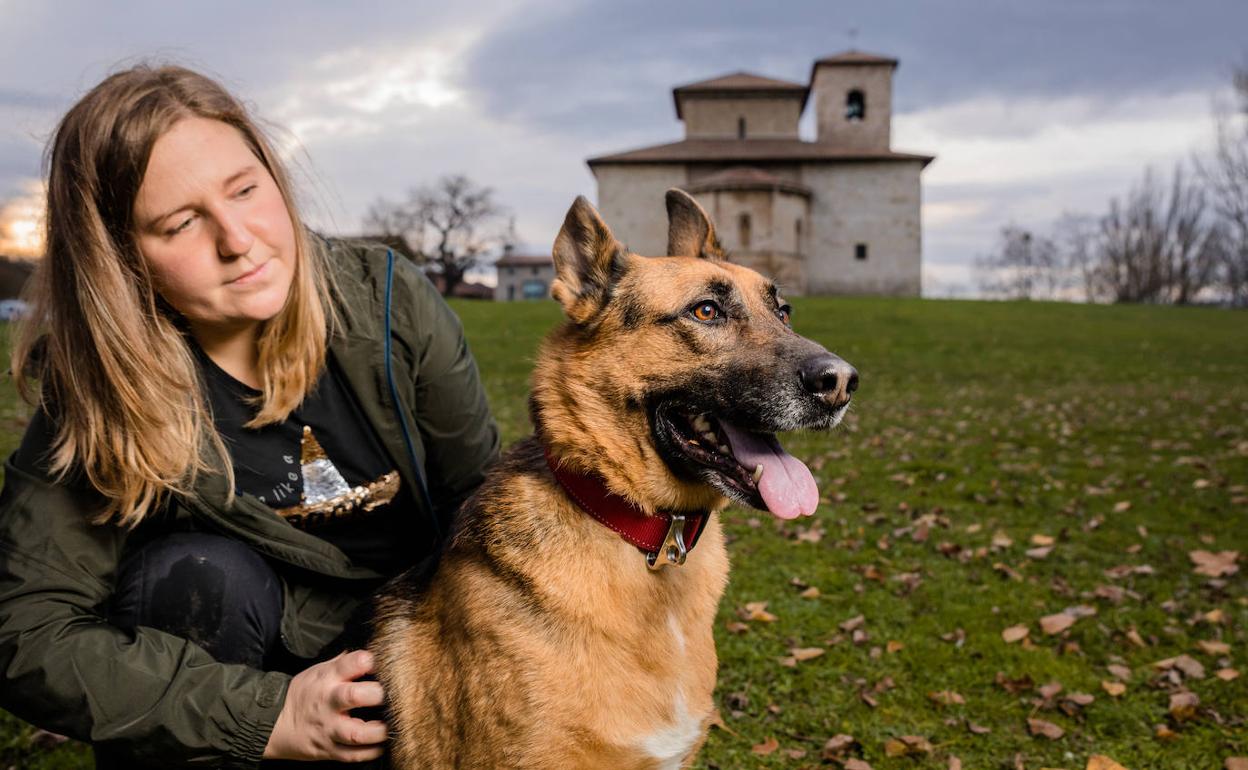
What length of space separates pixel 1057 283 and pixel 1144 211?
32.3 feet

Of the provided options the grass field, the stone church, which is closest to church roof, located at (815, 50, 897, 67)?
the stone church

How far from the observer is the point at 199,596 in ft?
8.46

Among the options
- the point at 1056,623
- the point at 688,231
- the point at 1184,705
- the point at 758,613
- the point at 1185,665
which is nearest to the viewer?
the point at 688,231

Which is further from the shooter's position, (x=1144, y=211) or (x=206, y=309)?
(x=1144, y=211)

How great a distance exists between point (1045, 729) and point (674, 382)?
272 cm

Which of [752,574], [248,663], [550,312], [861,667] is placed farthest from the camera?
[550,312]

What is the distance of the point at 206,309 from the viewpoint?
2648 millimetres

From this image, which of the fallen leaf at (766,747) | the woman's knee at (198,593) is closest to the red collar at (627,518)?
the woman's knee at (198,593)

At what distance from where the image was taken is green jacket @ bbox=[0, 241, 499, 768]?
7.49 feet

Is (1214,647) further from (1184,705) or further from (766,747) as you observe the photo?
(766,747)

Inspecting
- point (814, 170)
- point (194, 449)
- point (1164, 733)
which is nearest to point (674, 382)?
point (194, 449)

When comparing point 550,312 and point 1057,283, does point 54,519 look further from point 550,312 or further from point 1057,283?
point 1057,283

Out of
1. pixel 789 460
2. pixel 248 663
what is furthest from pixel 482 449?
pixel 789 460

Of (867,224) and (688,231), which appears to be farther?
(867,224)
